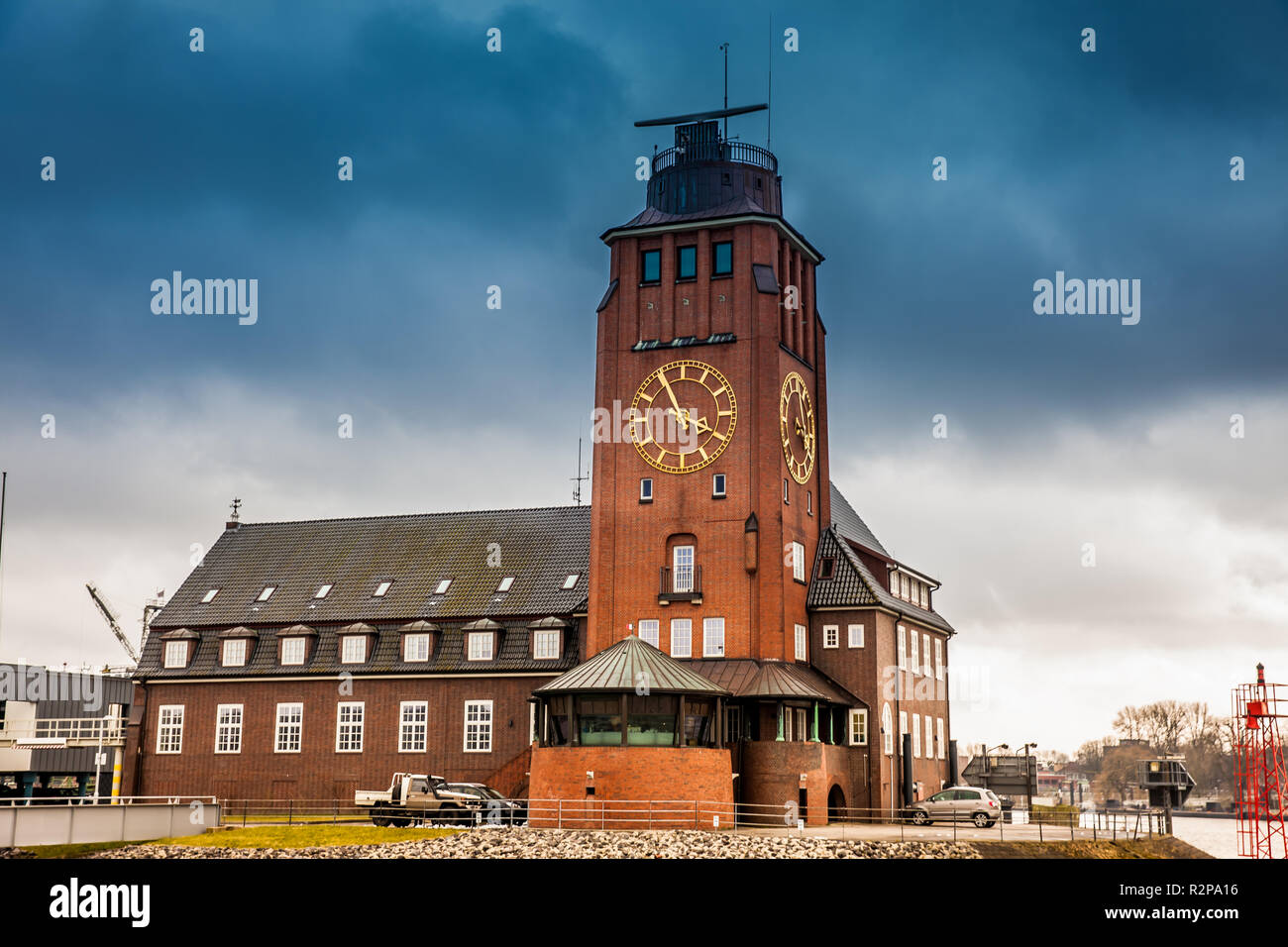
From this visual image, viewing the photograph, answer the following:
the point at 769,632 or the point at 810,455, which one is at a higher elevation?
the point at 810,455

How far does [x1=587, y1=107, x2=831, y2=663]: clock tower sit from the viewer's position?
60.4m

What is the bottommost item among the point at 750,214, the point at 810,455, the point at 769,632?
the point at 769,632

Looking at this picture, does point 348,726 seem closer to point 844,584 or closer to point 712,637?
point 712,637

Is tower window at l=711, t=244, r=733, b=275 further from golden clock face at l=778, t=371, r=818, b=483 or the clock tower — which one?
golden clock face at l=778, t=371, r=818, b=483

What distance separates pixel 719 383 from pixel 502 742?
60.4ft

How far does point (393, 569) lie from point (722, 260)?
902 inches

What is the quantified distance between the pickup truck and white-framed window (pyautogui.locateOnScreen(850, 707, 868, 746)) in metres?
16.7

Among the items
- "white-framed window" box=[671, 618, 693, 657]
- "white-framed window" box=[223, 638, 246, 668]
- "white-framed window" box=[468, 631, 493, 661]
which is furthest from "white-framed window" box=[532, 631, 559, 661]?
"white-framed window" box=[223, 638, 246, 668]

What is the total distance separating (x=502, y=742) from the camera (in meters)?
64.4

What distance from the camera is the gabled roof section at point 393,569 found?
68.8 metres
